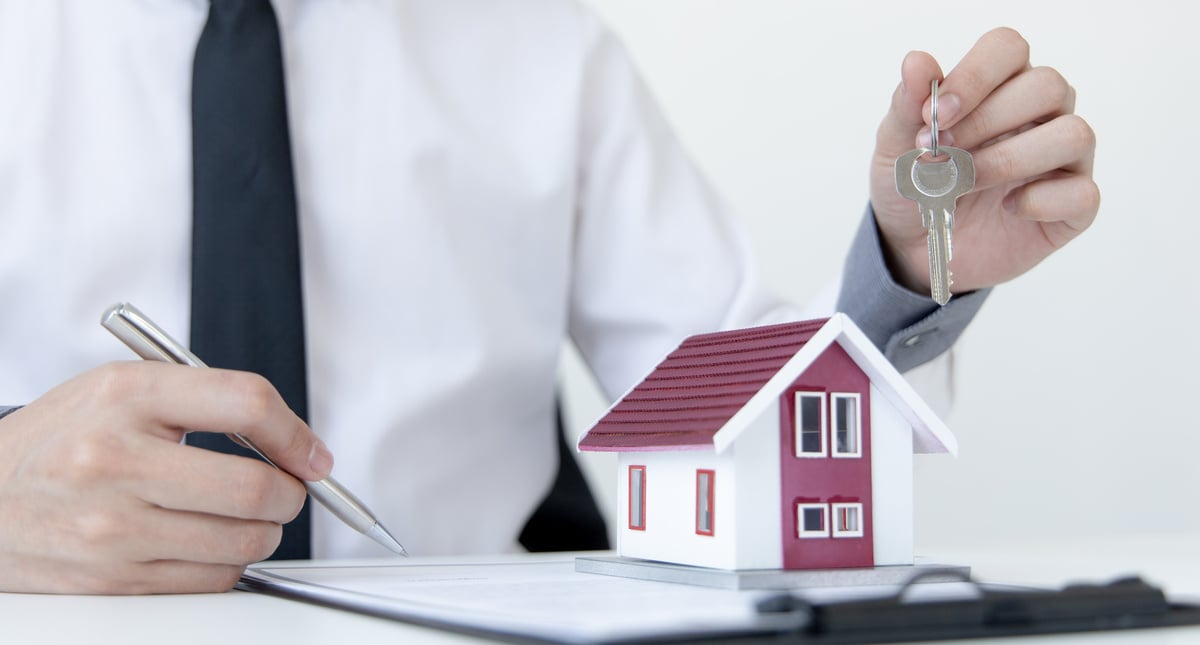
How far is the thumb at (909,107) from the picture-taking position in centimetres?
72

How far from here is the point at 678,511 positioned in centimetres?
65

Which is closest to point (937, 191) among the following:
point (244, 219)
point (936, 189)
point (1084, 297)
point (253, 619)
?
point (936, 189)

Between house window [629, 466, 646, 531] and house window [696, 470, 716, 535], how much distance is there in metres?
0.06

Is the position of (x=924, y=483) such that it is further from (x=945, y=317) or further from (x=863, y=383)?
(x=863, y=383)

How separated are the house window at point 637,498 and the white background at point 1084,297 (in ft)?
3.80

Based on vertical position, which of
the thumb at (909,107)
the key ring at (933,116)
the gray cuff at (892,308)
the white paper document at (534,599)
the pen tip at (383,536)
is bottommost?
the white paper document at (534,599)

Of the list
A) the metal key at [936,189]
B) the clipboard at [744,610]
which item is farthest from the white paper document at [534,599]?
the metal key at [936,189]

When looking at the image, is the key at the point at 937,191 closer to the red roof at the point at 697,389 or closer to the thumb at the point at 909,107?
the thumb at the point at 909,107

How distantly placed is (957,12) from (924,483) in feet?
2.46

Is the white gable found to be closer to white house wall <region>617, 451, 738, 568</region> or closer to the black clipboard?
white house wall <region>617, 451, 738, 568</region>

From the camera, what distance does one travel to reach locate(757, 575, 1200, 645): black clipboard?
1.45 ft

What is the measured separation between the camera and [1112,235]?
175 cm

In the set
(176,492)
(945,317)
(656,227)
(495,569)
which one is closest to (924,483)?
(656,227)

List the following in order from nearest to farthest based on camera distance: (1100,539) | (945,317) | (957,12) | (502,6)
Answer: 1. (945,317)
2. (1100,539)
3. (502,6)
4. (957,12)
